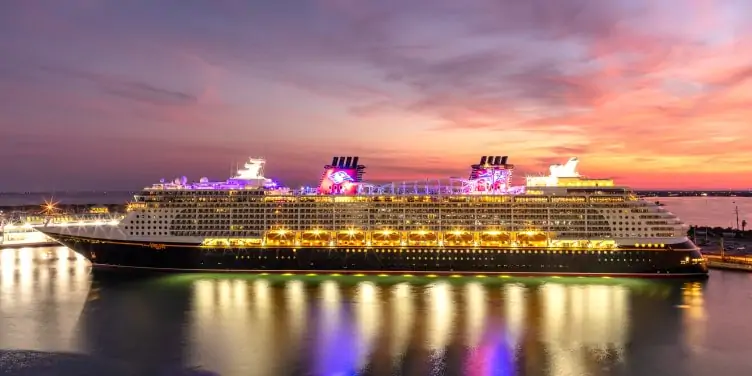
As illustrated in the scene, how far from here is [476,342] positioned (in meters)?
20.7

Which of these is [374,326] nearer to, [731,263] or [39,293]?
[39,293]

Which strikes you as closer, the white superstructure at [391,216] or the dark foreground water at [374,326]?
the dark foreground water at [374,326]

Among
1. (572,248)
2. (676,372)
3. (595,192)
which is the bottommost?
(676,372)

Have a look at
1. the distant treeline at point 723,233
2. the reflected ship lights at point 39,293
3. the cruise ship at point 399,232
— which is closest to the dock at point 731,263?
the cruise ship at point 399,232

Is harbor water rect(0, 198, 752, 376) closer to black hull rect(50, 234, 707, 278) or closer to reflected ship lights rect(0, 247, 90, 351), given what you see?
reflected ship lights rect(0, 247, 90, 351)

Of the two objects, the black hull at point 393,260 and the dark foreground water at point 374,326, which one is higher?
the black hull at point 393,260

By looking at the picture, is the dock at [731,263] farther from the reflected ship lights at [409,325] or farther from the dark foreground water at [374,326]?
A: the reflected ship lights at [409,325]

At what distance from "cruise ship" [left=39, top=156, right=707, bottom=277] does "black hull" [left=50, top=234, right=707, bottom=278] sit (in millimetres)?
64

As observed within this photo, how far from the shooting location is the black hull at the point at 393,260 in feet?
106

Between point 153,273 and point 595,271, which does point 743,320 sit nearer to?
point 595,271

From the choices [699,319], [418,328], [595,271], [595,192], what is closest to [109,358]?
[418,328]

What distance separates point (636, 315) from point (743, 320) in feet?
15.2

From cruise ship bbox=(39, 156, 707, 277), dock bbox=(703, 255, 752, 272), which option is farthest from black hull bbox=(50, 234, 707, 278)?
dock bbox=(703, 255, 752, 272)

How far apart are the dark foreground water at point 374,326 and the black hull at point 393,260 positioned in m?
1.04
